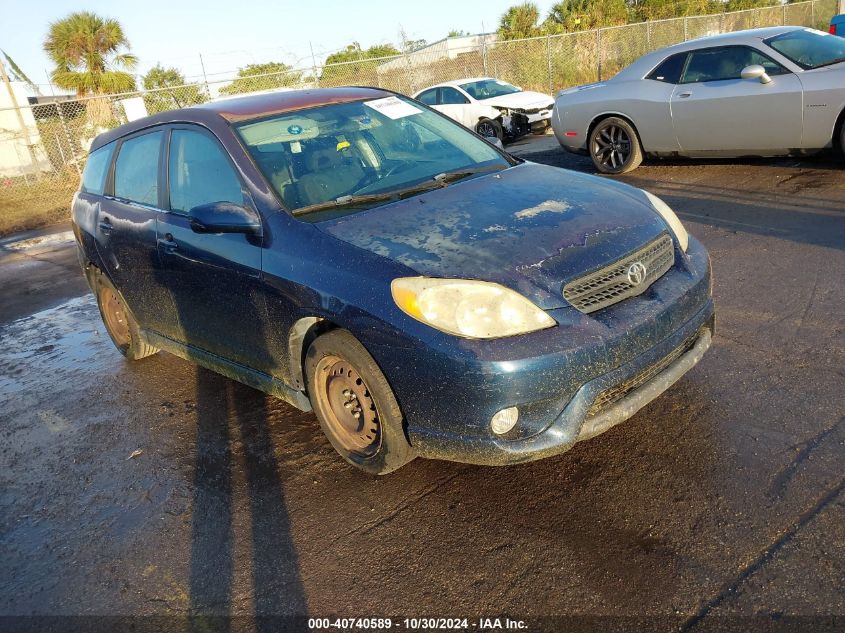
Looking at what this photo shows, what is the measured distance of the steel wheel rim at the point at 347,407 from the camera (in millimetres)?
3045

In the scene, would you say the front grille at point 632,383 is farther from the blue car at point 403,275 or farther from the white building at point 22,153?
the white building at point 22,153

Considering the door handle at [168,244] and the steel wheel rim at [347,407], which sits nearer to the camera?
the steel wheel rim at [347,407]

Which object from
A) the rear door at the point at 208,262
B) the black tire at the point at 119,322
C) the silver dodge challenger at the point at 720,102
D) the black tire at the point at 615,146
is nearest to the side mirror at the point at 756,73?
the silver dodge challenger at the point at 720,102

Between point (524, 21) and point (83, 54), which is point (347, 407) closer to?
point (83, 54)

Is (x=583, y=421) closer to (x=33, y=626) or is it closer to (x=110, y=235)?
(x=33, y=626)

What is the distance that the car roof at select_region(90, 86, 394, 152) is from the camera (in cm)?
379

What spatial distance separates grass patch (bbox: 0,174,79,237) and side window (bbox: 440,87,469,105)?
27.3 ft

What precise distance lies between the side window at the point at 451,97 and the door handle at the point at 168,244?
11.8 metres

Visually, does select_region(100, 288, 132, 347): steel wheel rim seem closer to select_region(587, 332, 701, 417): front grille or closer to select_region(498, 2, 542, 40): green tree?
select_region(587, 332, 701, 417): front grille

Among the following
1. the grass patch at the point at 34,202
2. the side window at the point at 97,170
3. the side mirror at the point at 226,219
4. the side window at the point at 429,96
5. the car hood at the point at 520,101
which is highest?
the side window at the point at 97,170

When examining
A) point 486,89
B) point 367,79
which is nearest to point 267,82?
point 367,79

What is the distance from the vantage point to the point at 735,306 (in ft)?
14.7

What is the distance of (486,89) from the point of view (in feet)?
49.8

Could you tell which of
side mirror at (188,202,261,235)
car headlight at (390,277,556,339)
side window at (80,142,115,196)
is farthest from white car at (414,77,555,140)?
car headlight at (390,277,556,339)
